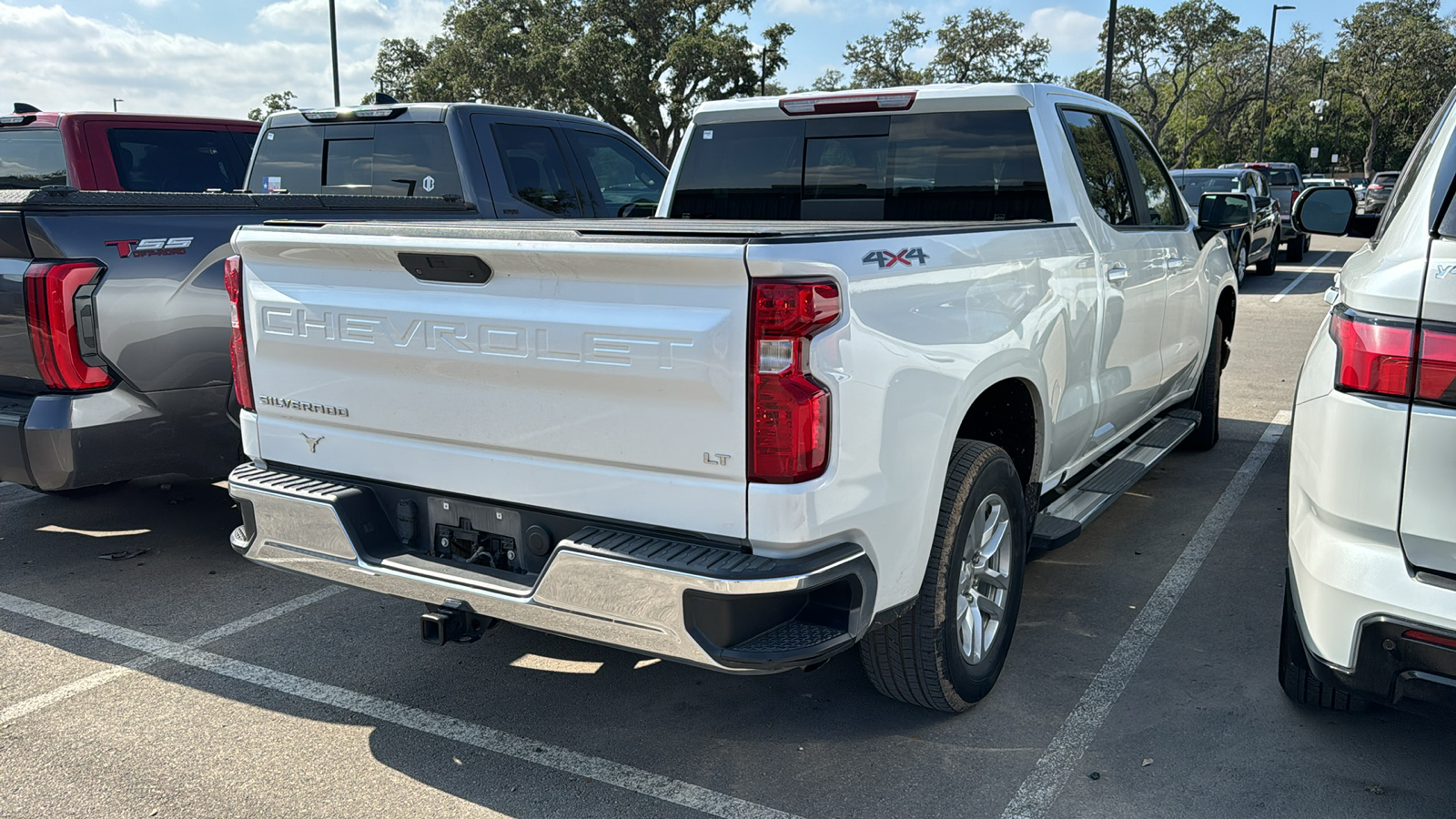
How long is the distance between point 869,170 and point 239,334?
2.61 meters

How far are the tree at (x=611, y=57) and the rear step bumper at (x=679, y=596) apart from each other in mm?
37934

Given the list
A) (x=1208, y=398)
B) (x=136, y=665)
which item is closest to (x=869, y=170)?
(x=1208, y=398)

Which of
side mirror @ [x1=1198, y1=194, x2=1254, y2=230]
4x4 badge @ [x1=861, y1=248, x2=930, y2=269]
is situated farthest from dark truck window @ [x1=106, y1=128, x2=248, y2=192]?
side mirror @ [x1=1198, y1=194, x2=1254, y2=230]

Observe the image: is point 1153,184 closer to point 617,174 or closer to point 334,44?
point 617,174

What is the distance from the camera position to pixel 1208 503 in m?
5.83

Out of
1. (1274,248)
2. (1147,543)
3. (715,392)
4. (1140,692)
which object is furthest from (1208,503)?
(1274,248)

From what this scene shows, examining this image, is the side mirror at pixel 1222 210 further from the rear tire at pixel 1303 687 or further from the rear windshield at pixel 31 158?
the rear windshield at pixel 31 158

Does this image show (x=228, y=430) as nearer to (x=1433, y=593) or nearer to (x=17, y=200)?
(x=17, y=200)

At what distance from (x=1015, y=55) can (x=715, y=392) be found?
55.8 meters

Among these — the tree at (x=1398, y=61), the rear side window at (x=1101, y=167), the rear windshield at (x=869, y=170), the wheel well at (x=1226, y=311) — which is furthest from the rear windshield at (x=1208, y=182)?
the tree at (x=1398, y=61)

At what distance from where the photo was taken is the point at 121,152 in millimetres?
7480

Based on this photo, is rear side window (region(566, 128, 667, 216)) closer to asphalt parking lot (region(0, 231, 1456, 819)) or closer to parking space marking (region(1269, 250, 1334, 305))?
asphalt parking lot (region(0, 231, 1456, 819))

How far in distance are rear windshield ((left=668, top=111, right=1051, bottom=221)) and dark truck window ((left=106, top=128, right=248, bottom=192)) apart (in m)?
4.52

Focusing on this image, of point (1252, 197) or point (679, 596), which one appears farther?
point (1252, 197)
